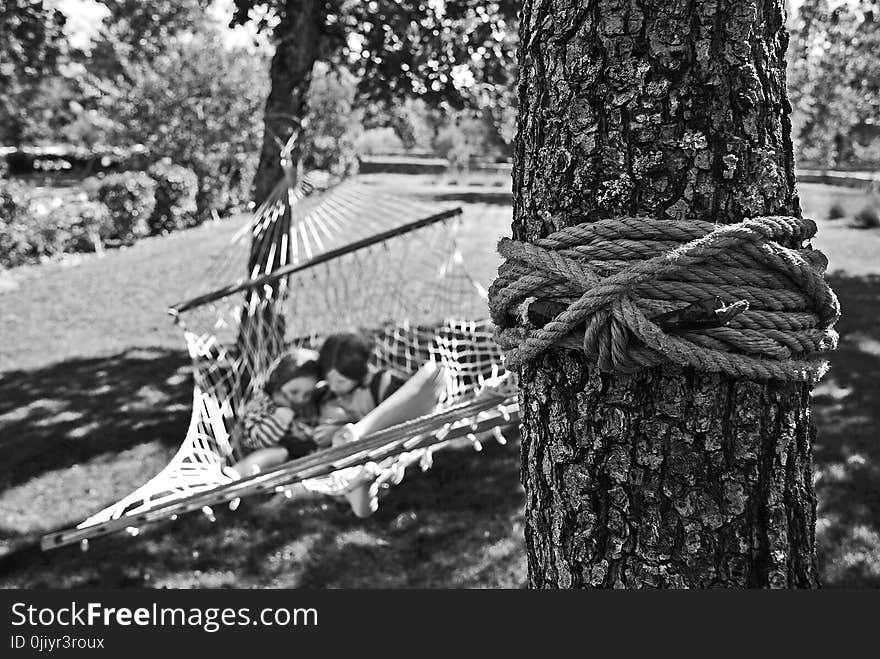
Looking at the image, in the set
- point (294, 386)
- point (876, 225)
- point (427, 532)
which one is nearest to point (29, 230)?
point (294, 386)

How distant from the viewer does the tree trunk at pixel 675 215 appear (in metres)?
0.96

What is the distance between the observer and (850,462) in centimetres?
332

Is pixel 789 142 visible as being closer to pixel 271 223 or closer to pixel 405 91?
pixel 271 223

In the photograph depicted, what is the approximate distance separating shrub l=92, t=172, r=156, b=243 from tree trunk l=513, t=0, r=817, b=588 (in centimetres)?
1045

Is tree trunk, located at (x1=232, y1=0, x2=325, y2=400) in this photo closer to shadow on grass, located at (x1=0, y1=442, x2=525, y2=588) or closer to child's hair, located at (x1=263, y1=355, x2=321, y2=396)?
child's hair, located at (x1=263, y1=355, x2=321, y2=396)

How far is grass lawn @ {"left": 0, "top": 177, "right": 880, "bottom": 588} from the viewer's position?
271 cm

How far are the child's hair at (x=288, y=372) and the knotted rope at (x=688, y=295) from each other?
2568mm

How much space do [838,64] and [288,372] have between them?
740 cm

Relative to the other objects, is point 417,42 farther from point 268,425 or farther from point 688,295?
point 688,295

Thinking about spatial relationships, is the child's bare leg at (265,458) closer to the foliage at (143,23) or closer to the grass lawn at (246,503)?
the grass lawn at (246,503)

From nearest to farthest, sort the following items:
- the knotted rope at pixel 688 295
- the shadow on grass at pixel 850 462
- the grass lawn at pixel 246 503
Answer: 1. the knotted rope at pixel 688 295
2. the shadow on grass at pixel 850 462
3. the grass lawn at pixel 246 503

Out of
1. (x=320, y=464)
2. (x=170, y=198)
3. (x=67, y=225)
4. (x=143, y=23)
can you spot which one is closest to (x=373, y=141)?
(x=170, y=198)

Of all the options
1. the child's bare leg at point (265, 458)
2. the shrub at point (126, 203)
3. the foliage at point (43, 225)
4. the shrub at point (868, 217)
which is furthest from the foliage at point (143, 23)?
the shrub at point (868, 217)

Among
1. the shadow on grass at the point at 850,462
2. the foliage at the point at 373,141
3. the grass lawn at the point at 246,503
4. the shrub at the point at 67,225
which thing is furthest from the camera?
the foliage at the point at 373,141
